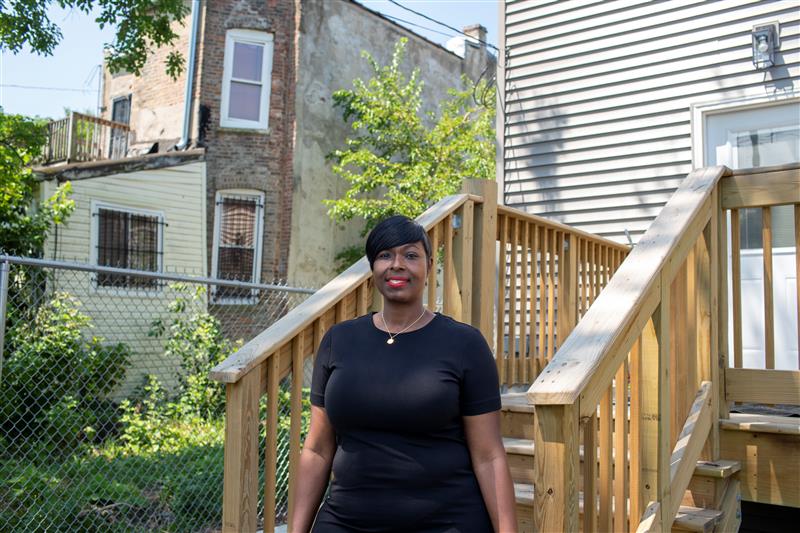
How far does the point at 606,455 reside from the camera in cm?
268

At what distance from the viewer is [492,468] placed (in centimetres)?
210

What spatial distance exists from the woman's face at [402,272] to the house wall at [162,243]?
9.57 meters

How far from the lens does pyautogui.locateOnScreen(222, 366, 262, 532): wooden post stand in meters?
2.73

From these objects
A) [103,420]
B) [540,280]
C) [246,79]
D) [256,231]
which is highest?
[246,79]

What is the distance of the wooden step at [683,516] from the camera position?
3.03 meters

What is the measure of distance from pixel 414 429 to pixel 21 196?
9655 mm

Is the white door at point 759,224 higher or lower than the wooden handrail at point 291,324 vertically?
higher

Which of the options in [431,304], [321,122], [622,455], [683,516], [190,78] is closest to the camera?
[622,455]

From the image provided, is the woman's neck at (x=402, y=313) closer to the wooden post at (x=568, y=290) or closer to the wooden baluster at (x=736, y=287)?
the wooden baluster at (x=736, y=287)

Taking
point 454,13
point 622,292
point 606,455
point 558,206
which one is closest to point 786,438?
point 606,455

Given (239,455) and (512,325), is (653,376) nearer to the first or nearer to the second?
(239,455)

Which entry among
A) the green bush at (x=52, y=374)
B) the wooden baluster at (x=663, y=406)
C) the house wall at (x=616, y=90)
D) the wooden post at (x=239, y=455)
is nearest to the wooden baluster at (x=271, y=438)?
the wooden post at (x=239, y=455)

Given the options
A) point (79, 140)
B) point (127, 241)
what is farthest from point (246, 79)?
point (127, 241)

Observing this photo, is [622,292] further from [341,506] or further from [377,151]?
Result: [377,151]
